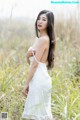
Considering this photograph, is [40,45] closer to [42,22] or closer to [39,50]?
[39,50]

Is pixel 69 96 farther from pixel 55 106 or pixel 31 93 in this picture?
pixel 31 93

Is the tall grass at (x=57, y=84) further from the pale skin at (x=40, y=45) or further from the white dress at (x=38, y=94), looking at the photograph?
the pale skin at (x=40, y=45)

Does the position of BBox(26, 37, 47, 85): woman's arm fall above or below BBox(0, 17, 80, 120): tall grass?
above

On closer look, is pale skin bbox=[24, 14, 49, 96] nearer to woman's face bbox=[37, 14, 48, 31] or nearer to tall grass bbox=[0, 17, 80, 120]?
woman's face bbox=[37, 14, 48, 31]

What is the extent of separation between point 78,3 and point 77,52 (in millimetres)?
776

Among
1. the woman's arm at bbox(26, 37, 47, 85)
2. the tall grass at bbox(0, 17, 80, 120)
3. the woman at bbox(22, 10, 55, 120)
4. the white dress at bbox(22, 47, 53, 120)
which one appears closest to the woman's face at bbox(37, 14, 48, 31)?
the woman at bbox(22, 10, 55, 120)

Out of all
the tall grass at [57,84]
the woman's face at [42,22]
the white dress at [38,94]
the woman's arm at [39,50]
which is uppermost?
the woman's face at [42,22]

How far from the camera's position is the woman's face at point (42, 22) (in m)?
4.05

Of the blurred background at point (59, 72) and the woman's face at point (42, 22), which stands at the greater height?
the woman's face at point (42, 22)

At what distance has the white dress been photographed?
4023mm

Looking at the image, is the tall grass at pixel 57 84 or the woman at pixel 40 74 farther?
the tall grass at pixel 57 84

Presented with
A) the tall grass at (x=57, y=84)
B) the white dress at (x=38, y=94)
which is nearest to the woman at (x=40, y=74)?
the white dress at (x=38, y=94)

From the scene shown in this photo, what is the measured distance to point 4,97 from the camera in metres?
4.57

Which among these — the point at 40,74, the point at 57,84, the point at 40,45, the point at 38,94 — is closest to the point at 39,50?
the point at 40,45
